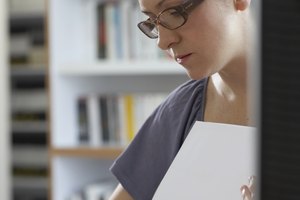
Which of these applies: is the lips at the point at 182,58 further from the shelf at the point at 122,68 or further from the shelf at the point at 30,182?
the shelf at the point at 30,182

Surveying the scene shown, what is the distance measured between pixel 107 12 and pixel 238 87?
65.1 inches

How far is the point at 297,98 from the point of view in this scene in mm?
250

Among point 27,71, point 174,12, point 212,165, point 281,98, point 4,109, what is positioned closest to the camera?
point 281,98

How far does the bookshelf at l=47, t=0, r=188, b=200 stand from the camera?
2.46m

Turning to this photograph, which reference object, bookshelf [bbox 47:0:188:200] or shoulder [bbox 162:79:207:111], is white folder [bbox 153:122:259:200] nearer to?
shoulder [bbox 162:79:207:111]

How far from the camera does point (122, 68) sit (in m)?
2.46

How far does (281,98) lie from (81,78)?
96.2 inches

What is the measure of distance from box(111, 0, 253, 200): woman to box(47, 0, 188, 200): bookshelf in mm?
1393

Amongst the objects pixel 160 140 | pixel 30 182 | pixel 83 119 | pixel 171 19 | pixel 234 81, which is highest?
pixel 171 19

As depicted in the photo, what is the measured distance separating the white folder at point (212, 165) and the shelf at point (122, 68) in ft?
5.40

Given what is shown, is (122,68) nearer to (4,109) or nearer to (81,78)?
(81,78)

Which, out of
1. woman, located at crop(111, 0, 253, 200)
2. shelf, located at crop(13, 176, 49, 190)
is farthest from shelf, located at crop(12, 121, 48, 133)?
woman, located at crop(111, 0, 253, 200)

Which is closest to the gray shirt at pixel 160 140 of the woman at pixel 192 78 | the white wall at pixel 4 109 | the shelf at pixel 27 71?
the woman at pixel 192 78

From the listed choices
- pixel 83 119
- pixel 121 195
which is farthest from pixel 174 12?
Result: pixel 83 119
